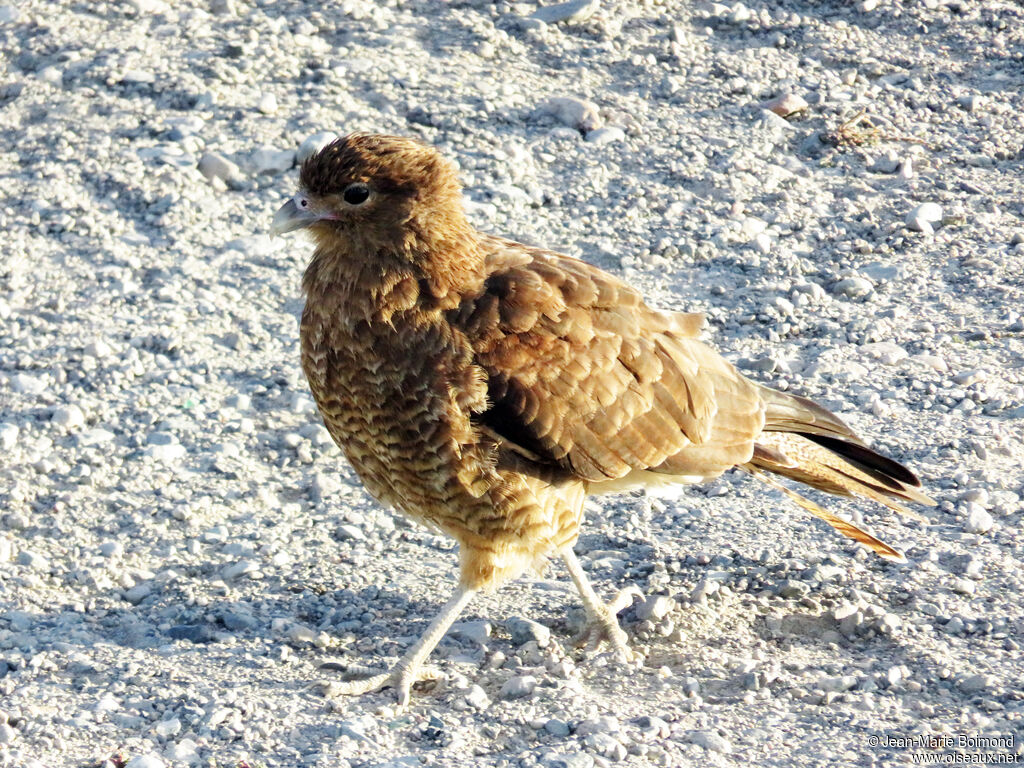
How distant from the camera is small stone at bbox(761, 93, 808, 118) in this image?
8875 mm

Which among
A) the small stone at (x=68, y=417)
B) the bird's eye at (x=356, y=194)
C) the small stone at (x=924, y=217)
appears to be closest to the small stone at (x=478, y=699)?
the bird's eye at (x=356, y=194)

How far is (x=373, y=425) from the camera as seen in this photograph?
16.4ft

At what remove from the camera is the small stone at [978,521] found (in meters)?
5.88

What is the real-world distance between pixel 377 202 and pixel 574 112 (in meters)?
3.68

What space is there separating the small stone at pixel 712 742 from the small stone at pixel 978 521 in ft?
5.91

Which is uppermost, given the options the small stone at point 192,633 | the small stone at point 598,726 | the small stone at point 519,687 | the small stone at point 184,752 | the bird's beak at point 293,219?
the bird's beak at point 293,219

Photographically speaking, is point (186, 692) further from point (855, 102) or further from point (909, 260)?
point (855, 102)

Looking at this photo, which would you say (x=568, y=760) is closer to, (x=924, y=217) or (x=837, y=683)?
(x=837, y=683)

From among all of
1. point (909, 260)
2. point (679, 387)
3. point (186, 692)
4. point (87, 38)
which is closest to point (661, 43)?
point (909, 260)

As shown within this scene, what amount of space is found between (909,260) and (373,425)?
4038 millimetres

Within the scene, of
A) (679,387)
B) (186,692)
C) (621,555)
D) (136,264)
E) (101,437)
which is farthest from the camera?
(136,264)

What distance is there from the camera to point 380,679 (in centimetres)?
511

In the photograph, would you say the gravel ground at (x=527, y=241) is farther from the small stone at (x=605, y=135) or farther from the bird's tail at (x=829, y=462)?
the bird's tail at (x=829, y=462)

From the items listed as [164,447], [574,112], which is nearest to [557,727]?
[164,447]
